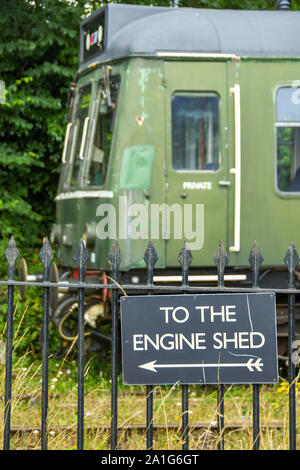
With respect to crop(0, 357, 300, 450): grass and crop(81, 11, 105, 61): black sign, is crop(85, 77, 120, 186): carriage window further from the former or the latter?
crop(0, 357, 300, 450): grass

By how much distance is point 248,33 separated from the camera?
7.57 m

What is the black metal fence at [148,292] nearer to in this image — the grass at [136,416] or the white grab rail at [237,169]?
the grass at [136,416]

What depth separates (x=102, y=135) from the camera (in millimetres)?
7805

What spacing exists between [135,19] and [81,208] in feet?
6.78

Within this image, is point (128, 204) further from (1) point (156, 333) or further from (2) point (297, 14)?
(1) point (156, 333)

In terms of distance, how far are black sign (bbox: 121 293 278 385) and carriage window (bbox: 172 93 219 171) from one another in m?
4.15

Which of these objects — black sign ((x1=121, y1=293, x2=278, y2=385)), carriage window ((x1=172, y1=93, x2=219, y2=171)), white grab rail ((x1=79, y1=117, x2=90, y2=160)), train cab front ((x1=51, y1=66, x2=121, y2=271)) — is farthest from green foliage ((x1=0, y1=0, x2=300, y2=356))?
black sign ((x1=121, y1=293, x2=278, y2=385))

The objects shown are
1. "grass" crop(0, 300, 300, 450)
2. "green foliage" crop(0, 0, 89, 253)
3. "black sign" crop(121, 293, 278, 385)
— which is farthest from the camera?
"green foliage" crop(0, 0, 89, 253)

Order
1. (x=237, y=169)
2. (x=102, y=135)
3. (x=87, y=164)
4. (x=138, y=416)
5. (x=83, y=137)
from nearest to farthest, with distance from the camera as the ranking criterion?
(x=138, y=416), (x=237, y=169), (x=102, y=135), (x=87, y=164), (x=83, y=137)

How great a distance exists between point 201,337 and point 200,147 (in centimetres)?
427

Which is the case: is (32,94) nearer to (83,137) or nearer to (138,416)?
(83,137)

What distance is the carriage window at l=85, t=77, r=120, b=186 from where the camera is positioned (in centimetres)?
762

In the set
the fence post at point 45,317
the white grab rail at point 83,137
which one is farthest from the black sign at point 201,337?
the white grab rail at point 83,137

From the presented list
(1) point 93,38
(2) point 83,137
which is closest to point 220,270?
(2) point 83,137
